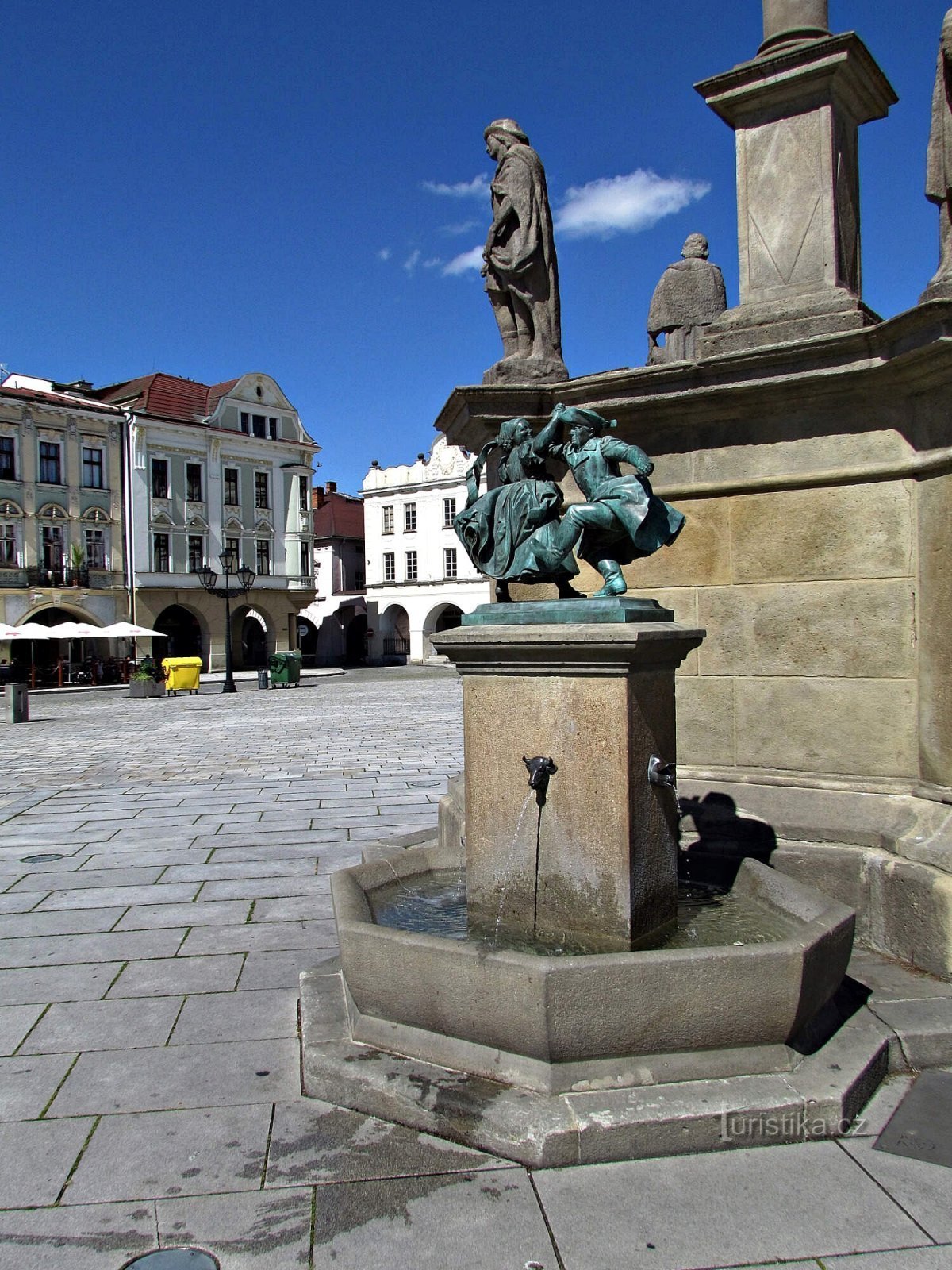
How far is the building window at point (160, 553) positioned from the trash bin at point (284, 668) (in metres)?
13.2

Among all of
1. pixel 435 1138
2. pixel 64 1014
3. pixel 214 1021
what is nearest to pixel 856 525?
pixel 435 1138

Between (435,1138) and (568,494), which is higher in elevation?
(568,494)

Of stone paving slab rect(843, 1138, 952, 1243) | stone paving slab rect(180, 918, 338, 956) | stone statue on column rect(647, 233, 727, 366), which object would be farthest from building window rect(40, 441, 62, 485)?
stone paving slab rect(843, 1138, 952, 1243)

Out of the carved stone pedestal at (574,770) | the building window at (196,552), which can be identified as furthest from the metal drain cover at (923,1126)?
the building window at (196,552)

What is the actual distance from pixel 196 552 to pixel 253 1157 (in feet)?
133

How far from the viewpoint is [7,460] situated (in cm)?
3581

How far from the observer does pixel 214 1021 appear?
13.3 ft

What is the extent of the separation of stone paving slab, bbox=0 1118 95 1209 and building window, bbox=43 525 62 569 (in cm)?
3685

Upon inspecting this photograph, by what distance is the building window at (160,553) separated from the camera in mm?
39906

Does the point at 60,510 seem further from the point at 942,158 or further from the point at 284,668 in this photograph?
the point at 942,158

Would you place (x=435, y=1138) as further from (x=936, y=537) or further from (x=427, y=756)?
(x=427, y=756)

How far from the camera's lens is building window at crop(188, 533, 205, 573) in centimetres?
4122

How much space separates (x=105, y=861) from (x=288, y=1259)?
491 centimetres

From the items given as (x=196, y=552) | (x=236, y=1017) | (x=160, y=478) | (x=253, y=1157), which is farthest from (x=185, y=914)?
(x=196, y=552)
